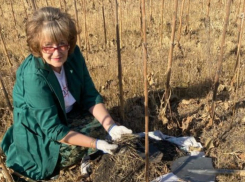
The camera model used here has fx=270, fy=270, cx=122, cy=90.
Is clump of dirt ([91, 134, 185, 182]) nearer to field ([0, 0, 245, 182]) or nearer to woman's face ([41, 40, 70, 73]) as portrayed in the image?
field ([0, 0, 245, 182])

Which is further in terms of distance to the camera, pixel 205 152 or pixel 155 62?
pixel 155 62

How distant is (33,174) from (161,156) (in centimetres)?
82

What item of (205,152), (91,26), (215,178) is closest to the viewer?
(215,178)

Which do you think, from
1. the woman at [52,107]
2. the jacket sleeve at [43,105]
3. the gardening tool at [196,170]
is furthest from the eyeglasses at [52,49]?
the gardening tool at [196,170]

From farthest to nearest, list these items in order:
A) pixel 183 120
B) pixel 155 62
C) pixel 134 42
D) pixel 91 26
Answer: pixel 91 26
pixel 134 42
pixel 155 62
pixel 183 120

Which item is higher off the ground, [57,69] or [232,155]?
[57,69]

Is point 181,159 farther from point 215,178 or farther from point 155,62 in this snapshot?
point 155,62

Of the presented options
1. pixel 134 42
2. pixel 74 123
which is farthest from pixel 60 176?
pixel 134 42

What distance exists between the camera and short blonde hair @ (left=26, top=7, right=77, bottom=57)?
1441 mm

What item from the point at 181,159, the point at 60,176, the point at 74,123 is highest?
the point at 74,123

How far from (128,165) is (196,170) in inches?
16.7

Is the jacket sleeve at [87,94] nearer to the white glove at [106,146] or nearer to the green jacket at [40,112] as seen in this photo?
the green jacket at [40,112]

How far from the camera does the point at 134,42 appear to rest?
3.95 meters

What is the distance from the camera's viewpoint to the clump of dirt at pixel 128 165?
1.58 m
